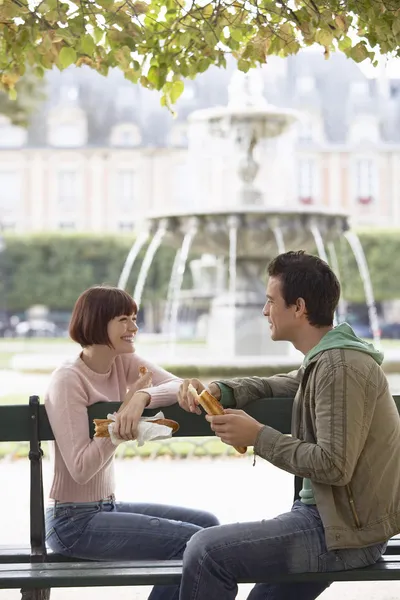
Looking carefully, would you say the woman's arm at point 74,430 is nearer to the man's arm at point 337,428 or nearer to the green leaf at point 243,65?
the man's arm at point 337,428

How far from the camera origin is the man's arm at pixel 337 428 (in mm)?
2889

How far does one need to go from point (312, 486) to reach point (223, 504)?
380cm

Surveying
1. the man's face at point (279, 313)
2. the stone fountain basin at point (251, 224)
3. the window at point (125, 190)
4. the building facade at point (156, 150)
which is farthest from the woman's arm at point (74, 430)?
the window at point (125, 190)

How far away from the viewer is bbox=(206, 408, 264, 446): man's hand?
303 centimetres

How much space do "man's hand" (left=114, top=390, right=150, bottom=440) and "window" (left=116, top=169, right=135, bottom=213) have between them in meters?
48.4

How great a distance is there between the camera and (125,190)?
51.9 metres

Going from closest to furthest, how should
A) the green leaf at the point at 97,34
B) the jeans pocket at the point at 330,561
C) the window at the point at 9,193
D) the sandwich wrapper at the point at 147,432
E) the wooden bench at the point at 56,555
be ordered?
the jeans pocket at the point at 330,561 < the wooden bench at the point at 56,555 < the sandwich wrapper at the point at 147,432 < the green leaf at the point at 97,34 < the window at the point at 9,193

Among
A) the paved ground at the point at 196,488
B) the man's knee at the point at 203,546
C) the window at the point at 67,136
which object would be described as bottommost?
the paved ground at the point at 196,488

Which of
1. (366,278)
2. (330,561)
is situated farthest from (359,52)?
(366,278)

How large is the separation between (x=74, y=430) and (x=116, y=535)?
0.35 meters

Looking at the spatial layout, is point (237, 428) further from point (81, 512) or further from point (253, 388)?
point (81, 512)

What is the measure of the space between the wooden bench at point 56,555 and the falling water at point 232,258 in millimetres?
7653

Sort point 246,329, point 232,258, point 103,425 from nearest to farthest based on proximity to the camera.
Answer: point 103,425 → point 232,258 → point 246,329

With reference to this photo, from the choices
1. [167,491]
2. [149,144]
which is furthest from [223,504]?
[149,144]
